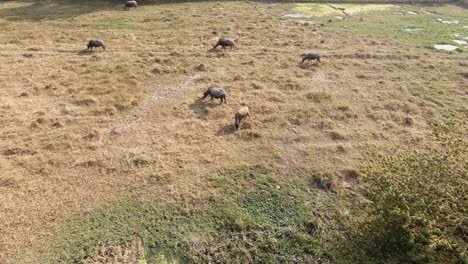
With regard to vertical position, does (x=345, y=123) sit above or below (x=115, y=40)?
below

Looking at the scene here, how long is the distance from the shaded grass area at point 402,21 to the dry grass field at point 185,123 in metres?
0.65

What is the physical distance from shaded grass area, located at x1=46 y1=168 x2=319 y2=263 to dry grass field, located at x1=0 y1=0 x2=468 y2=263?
5 centimetres

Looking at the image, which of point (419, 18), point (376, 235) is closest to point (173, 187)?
point (376, 235)

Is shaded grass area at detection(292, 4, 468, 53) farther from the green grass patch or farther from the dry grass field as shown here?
the dry grass field

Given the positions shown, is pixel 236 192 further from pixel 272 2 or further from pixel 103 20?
pixel 272 2

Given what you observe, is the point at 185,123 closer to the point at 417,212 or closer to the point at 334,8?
the point at 417,212

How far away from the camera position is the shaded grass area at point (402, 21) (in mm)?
24172

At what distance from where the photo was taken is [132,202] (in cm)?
1056

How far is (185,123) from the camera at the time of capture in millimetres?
14273

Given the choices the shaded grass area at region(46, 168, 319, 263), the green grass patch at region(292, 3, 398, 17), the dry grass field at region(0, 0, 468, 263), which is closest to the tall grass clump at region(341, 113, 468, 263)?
the dry grass field at region(0, 0, 468, 263)

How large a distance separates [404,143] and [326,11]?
19.1 meters

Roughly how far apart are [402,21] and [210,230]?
24.6 metres

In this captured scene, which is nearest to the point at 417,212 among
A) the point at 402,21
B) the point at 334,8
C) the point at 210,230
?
the point at 210,230

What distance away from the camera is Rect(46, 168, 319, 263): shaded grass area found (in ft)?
30.4
